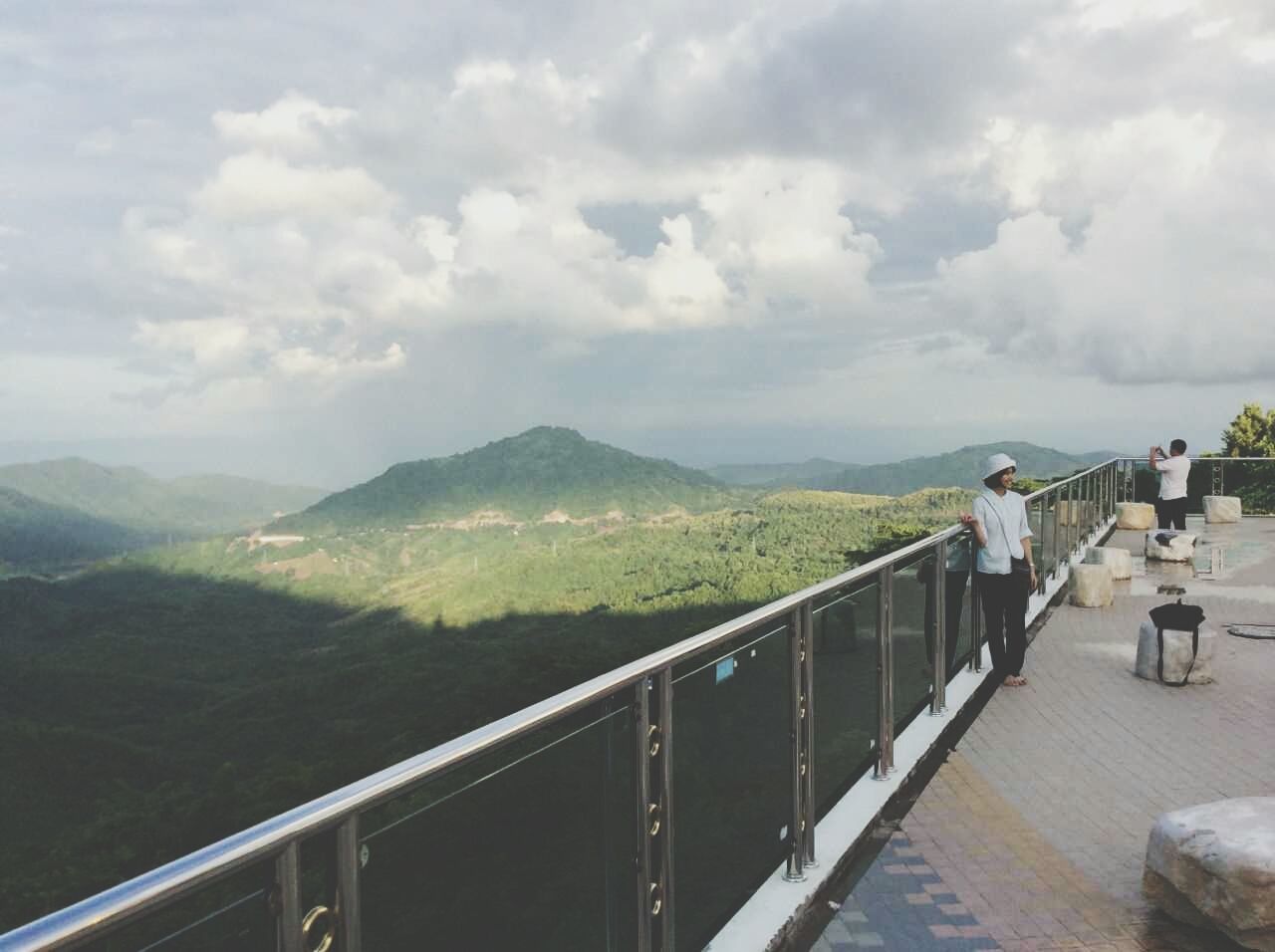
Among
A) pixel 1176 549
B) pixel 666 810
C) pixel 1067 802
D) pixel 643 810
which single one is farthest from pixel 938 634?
pixel 1176 549

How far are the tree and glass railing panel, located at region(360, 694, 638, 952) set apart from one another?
38.4 metres

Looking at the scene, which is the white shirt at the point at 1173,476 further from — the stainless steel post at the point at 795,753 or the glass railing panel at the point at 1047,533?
the stainless steel post at the point at 795,753

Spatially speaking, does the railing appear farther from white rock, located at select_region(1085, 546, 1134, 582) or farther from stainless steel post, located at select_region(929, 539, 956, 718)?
white rock, located at select_region(1085, 546, 1134, 582)

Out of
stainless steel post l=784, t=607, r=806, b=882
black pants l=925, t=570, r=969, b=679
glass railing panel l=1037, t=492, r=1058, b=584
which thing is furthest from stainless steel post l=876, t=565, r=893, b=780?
glass railing panel l=1037, t=492, r=1058, b=584

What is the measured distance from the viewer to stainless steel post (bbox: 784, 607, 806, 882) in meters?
3.87

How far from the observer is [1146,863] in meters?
3.72

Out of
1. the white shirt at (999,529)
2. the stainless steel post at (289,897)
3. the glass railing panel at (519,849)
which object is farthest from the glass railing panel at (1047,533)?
the stainless steel post at (289,897)

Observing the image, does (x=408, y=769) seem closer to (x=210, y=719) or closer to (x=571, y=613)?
(x=210, y=719)

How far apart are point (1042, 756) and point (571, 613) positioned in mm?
130630

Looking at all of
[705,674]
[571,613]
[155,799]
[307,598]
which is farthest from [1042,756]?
[307,598]

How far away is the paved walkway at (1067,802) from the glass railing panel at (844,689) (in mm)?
343

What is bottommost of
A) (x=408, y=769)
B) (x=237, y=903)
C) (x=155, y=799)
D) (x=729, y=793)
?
(x=155, y=799)

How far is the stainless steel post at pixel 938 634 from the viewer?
6227mm

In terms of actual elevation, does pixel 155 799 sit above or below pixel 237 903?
below
